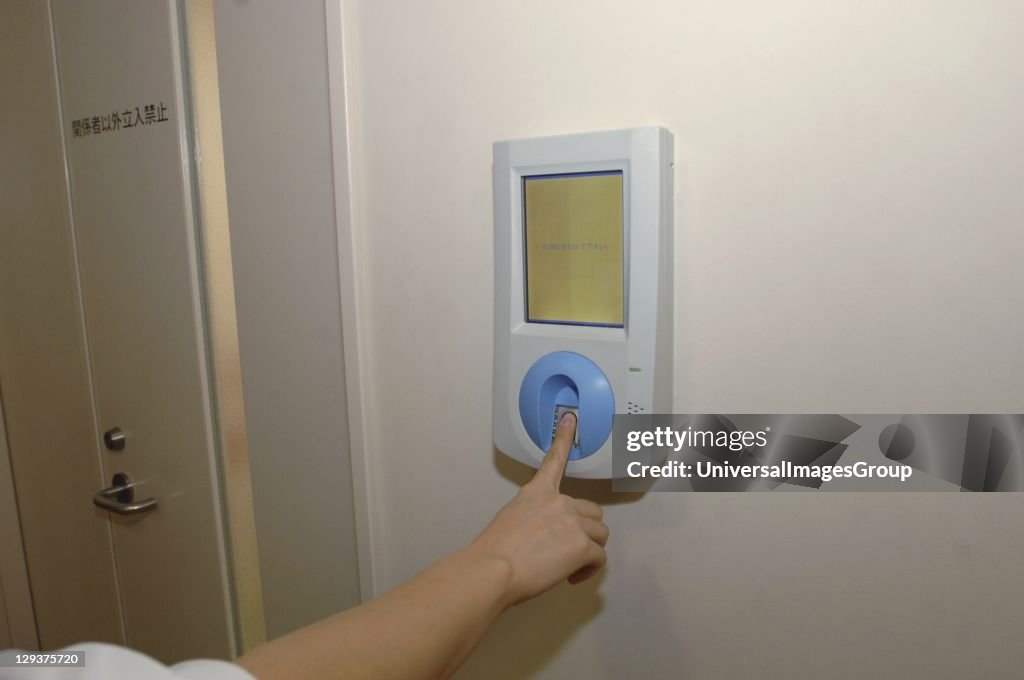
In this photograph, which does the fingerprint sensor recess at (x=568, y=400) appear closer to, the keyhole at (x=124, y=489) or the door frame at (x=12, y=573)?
the keyhole at (x=124, y=489)

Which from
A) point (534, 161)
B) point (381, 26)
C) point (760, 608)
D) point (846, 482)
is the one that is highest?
point (381, 26)

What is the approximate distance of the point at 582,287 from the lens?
0.67 meters

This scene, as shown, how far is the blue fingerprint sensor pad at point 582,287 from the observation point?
24.9 inches

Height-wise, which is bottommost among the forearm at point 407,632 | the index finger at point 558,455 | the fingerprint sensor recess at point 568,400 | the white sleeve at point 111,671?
the forearm at point 407,632

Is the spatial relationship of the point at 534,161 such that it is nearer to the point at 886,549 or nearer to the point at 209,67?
the point at 886,549

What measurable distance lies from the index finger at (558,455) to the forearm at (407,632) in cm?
10

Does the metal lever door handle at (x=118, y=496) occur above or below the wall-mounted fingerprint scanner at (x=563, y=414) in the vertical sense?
below

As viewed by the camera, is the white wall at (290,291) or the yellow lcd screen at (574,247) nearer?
the yellow lcd screen at (574,247)

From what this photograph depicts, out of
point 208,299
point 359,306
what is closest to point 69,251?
point 208,299

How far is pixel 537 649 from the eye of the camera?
0.80 metres

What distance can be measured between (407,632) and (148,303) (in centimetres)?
87

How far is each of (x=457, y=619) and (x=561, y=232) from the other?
0.36 meters

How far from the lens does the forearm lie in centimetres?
47

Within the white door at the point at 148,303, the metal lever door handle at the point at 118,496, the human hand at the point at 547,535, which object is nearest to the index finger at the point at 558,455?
the human hand at the point at 547,535
